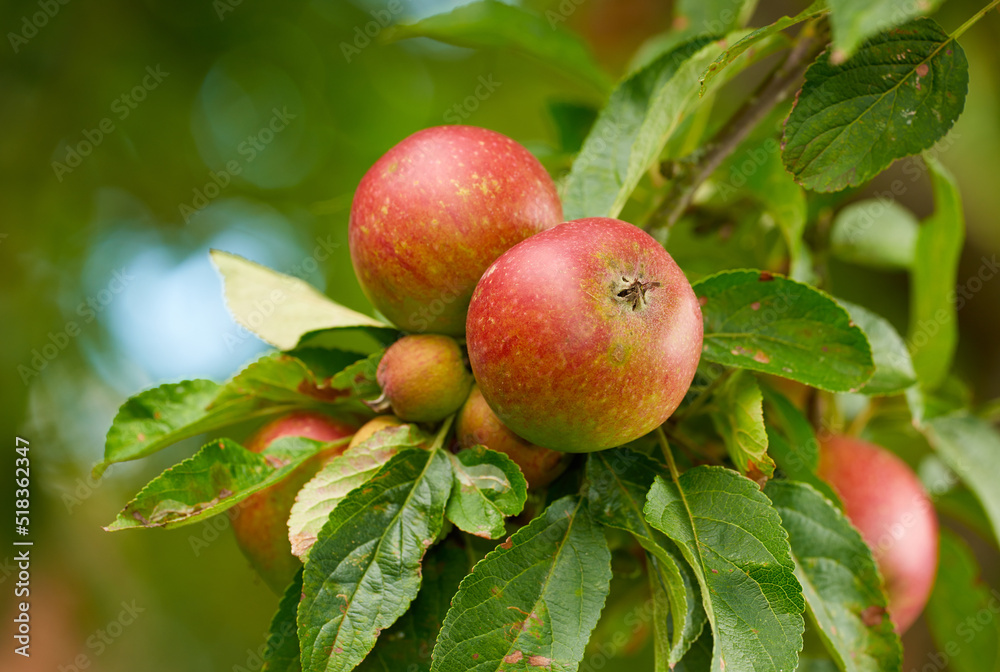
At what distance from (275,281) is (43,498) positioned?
213 centimetres

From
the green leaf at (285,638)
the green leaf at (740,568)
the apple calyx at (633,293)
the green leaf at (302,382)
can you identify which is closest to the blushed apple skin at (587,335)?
the apple calyx at (633,293)

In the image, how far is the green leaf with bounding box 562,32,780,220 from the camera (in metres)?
0.82

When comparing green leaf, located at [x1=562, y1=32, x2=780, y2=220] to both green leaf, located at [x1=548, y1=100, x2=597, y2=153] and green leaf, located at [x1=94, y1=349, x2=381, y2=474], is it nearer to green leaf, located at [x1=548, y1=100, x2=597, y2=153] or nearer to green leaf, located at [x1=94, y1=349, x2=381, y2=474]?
green leaf, located at [x1=94, y1=349, x2=381, y2=474]

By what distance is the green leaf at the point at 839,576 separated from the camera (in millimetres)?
829

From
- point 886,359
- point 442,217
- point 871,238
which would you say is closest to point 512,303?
point 442,217

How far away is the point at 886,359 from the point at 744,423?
0.36 metres

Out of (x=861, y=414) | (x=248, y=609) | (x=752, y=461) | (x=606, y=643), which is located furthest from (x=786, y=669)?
(x=248, y=609)

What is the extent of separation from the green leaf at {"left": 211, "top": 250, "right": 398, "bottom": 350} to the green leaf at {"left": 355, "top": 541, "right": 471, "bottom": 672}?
30 centimetres

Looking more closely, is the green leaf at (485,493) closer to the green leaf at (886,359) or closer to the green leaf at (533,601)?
the green leaf at (533,601)

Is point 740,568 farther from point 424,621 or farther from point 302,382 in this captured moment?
point 302,382

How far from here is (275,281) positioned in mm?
1048

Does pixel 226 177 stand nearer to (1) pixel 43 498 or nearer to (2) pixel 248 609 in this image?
(1) pixel 43 498

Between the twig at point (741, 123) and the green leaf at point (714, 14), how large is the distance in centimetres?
29

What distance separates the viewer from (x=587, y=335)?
0.64 m
